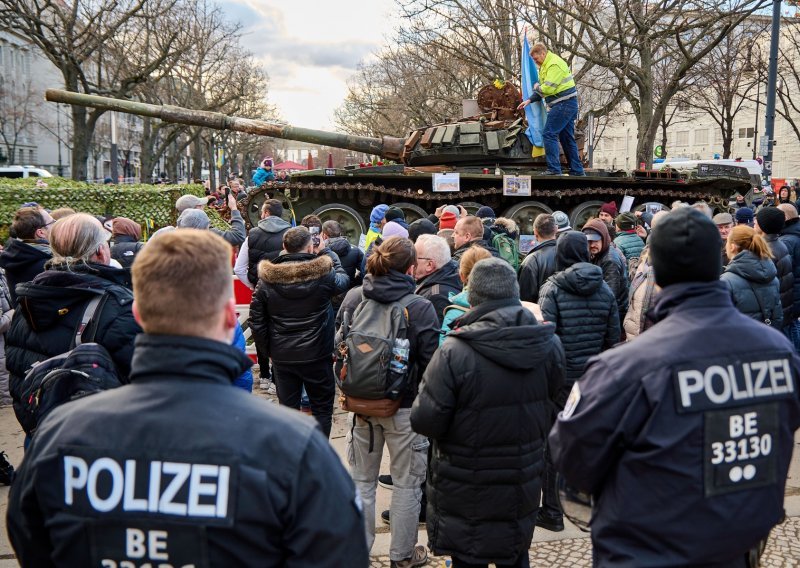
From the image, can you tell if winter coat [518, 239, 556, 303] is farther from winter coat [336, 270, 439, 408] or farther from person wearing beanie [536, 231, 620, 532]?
winter coat [336, 270, 439, 408]

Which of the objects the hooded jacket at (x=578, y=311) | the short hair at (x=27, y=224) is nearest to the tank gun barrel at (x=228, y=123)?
the short hair at (x=27, y=224)

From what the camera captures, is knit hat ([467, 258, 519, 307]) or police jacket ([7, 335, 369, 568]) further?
knit hat ([467, 258, 519, 307])

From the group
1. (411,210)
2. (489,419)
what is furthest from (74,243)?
(411,210)

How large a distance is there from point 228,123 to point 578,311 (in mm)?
12532

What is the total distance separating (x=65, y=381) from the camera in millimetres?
2760

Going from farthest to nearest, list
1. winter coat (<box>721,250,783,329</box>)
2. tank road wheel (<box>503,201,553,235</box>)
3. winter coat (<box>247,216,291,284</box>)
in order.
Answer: tank road wheel (<box>503,201,553,235</box>)
winter coat (<box>247,216,291,284</box>)
winter coat (<box>721,250,783,329</box>)

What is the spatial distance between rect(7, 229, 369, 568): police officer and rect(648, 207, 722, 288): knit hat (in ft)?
4.31

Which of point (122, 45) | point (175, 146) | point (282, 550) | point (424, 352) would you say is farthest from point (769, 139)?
point (175, 146)

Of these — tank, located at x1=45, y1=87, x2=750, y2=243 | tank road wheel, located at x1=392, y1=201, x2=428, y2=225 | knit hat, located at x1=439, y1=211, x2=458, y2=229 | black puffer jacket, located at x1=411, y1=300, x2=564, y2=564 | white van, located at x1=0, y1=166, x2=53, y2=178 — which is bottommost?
black puffer jacket, located at x1=411, y1=300, x2=564, y2=564

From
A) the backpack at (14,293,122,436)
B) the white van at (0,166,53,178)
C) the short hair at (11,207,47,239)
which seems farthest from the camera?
the white van at (0,166,53,178)

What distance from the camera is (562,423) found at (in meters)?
2.46

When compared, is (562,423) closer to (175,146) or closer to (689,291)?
(689,291)

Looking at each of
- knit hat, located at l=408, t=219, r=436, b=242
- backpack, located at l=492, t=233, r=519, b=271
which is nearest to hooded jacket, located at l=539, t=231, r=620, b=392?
knit hat, located at l=408, t=219, r=436, b=242

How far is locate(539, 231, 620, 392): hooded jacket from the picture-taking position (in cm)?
477
